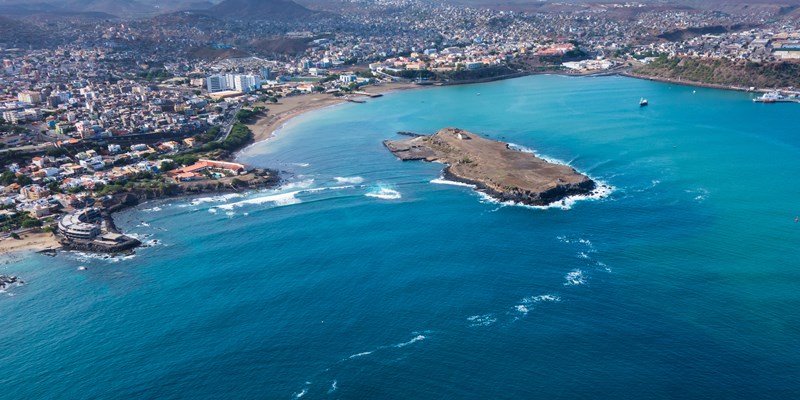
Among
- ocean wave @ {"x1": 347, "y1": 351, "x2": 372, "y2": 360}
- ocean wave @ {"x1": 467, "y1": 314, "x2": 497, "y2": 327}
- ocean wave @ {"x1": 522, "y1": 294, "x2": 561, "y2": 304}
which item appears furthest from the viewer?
ocean wave @ {"x1": 522, "y1": 294, "x2": 561, "y2": 304}

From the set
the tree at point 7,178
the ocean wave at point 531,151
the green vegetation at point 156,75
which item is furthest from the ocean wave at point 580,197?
the green vegetation at point 156,75

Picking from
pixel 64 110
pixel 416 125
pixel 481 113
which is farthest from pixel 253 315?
pixel 64 110

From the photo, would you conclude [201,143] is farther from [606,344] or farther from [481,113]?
[606,344]

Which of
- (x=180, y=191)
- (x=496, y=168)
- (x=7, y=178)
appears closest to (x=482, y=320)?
(x=496, y=168)

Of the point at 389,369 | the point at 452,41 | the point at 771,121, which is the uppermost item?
the point at 452,41

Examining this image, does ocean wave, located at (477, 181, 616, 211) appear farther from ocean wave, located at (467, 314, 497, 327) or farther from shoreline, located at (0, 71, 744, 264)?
shoreline, located at (0, 71, 744, 264)

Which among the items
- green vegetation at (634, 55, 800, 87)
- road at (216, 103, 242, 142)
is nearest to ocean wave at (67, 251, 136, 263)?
road at (216, 103, 242, 142)

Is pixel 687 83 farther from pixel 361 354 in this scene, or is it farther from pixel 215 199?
pixel 361 354

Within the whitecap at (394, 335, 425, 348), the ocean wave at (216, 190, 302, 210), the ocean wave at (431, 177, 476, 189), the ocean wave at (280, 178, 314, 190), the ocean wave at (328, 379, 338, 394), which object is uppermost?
the ocean wave at (431, 177, 476, 189)
